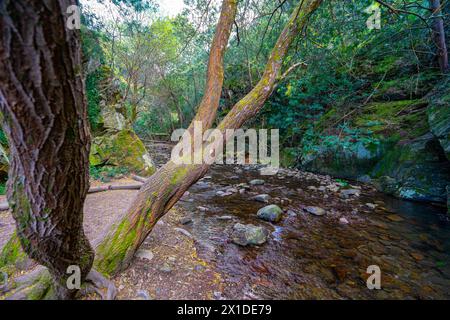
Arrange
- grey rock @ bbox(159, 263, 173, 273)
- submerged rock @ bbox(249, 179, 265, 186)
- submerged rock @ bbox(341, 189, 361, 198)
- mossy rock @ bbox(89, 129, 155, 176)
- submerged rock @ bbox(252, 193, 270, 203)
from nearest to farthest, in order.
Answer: grey rock @ bbox(159, 263, 173, 273), submerged rock @ bbox(252, 193, 270, 203), submerged rock @ bbox(341, 189, 361, 198), submerged rock @ bbox(249, 179, 265, 186), mossy rock @ bbox(89, 129, 155, 176)

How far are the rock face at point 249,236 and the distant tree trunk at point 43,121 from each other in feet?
7.64

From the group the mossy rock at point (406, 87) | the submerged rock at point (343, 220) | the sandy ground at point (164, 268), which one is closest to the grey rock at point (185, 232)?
the sandy ground at point (164, 268)

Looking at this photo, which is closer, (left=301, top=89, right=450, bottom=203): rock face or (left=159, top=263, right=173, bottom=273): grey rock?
(left=159, top=263, right=173, bottom=273): grey rock

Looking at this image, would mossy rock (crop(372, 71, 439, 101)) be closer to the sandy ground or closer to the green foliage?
the sandy ground

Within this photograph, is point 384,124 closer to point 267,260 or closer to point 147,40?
point 267,260

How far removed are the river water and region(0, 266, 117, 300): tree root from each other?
3.65 ft

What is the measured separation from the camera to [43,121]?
0.77 meters

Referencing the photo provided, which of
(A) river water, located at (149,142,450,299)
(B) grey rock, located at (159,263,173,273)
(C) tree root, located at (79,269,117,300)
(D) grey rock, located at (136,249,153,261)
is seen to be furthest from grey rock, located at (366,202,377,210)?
(C) tree root, located at (79,269,117,300)

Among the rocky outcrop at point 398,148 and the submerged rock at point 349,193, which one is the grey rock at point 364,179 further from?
the submerged rock at point 349,193

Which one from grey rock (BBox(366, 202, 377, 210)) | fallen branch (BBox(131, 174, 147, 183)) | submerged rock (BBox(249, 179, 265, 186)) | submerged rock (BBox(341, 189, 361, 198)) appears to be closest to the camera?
grey rock (BBox(366, 202, 377, 210))

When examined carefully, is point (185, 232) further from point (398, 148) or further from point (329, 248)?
point (398, 148)

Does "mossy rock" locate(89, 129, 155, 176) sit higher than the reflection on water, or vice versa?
"mossy rock" locate(89, 129, 155, 176)

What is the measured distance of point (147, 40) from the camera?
10977 millimetres

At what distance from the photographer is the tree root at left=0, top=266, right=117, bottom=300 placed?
58.6 inches
